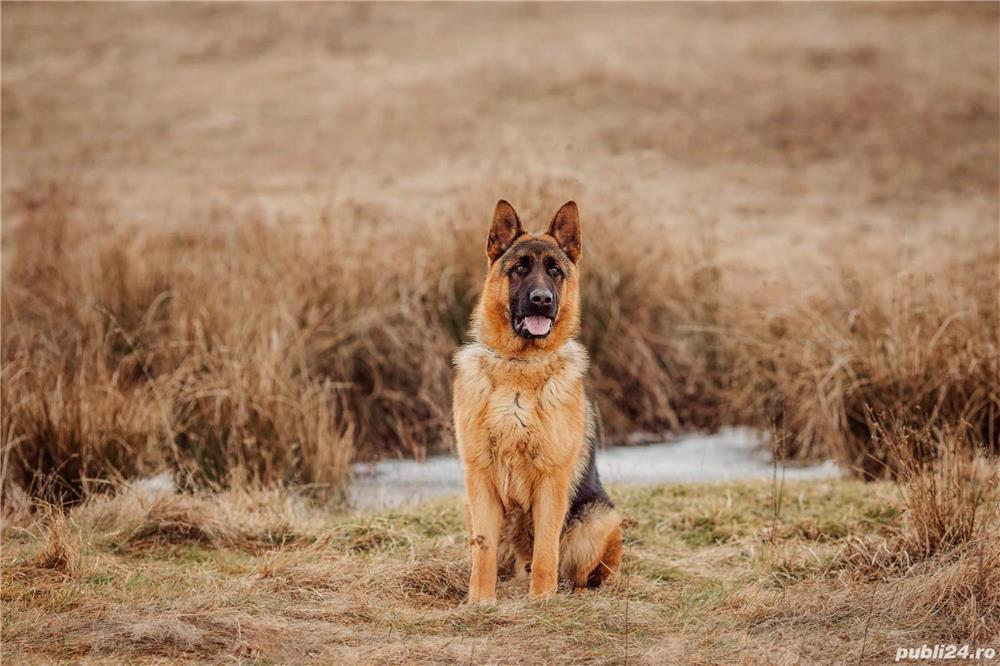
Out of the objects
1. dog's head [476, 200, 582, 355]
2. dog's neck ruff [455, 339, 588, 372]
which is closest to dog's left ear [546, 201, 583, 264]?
dog's head [476, 200, 582, 355]

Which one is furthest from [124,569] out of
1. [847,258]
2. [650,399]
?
[847,258]

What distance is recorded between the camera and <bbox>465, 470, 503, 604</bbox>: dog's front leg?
18.3 feet

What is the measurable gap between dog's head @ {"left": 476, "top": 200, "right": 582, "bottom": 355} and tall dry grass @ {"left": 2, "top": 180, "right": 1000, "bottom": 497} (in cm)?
264

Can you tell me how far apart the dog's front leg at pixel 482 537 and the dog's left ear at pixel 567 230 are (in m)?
1.31

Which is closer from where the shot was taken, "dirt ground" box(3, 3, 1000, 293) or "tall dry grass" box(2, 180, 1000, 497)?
"tall dry grass" box(2, 180, 1000, 497)

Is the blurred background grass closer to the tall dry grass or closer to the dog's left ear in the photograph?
the tall dry grass

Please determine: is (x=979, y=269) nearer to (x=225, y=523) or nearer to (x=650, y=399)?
(x=650, y=399)

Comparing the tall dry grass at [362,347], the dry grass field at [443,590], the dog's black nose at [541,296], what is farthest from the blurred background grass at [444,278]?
the dog's black nose at [541,296]

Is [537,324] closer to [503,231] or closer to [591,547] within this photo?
[503,231]

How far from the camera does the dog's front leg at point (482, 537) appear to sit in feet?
18.3

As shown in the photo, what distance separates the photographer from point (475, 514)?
18.4 ft

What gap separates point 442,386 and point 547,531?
14.4ft

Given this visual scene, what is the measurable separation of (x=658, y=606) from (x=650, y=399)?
5016mm

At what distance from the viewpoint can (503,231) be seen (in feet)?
19.6
